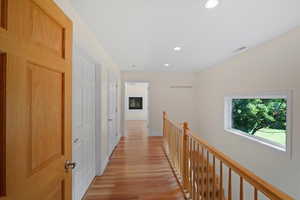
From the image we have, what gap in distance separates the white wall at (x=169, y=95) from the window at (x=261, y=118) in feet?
5.95

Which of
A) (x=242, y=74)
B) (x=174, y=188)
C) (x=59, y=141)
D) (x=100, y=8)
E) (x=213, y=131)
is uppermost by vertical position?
(x=100, y=8)

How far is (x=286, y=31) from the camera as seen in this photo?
2.23 metres

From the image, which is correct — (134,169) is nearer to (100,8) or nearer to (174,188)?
(174,188)

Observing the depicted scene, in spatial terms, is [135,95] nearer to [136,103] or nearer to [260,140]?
[136,103]

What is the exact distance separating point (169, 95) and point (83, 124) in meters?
3.95

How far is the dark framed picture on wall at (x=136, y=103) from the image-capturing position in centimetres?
1010

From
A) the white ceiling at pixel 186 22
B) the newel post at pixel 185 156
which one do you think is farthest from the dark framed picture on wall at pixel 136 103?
the newel post at pixel 185 156

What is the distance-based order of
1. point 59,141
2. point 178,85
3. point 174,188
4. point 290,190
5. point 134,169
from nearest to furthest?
point 59,141, point 290,190, point 174,188, point 134,169, point 178,85

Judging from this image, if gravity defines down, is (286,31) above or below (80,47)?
above

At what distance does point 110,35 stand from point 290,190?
11.5 feet

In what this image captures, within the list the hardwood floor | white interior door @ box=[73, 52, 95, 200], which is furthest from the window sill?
white interior door @ box=[73, 52, 95, 200]

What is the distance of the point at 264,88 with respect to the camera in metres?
2.73

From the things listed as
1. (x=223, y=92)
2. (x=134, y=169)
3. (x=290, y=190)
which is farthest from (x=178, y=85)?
(x=290, y=190)

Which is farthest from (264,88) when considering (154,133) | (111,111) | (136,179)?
(154,133)
